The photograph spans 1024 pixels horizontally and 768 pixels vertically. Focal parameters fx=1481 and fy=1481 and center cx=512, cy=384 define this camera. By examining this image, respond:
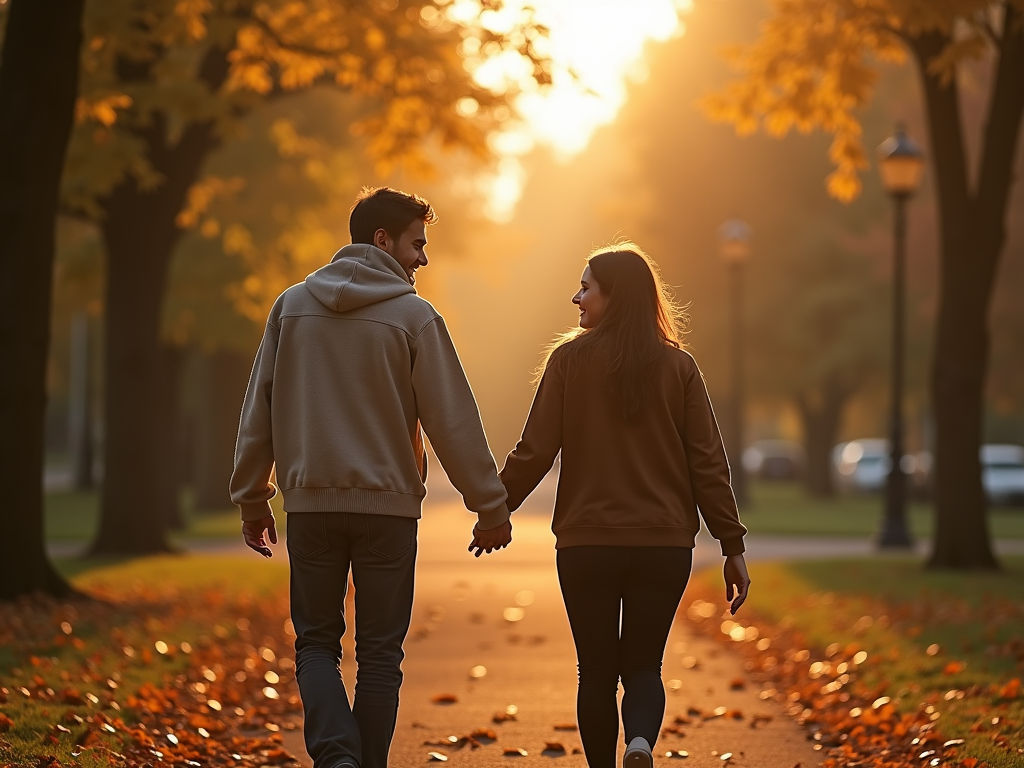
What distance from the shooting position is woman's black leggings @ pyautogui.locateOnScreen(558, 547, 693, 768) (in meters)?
5.14

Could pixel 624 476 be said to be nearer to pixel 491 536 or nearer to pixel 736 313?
pixel 491 536

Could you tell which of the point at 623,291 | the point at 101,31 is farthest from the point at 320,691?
the point at 101,31

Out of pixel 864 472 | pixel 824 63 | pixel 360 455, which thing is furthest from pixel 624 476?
pixel 864 472

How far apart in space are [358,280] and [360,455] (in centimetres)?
62

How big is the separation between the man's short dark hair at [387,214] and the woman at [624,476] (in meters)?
0.67

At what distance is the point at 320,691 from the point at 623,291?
5.73 ft

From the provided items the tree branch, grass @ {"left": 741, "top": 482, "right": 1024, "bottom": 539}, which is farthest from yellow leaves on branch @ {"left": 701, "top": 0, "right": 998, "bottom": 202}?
grass @ {"left": 741, "top": 482, "right": 1024, "bottom": 539}

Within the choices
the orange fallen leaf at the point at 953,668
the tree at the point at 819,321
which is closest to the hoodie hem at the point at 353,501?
the orange fallen leaf at the point at 953,668

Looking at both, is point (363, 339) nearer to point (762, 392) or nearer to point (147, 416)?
point (147, 416)

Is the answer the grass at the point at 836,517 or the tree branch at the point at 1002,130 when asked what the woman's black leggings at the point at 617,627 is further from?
the grass at the point at 836,517

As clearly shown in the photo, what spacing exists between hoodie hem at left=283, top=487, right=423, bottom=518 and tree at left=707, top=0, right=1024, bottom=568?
1015 centimetres

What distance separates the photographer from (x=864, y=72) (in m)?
14.5

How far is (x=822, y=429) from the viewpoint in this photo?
40.2 meters

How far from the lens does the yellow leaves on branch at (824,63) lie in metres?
13.8
